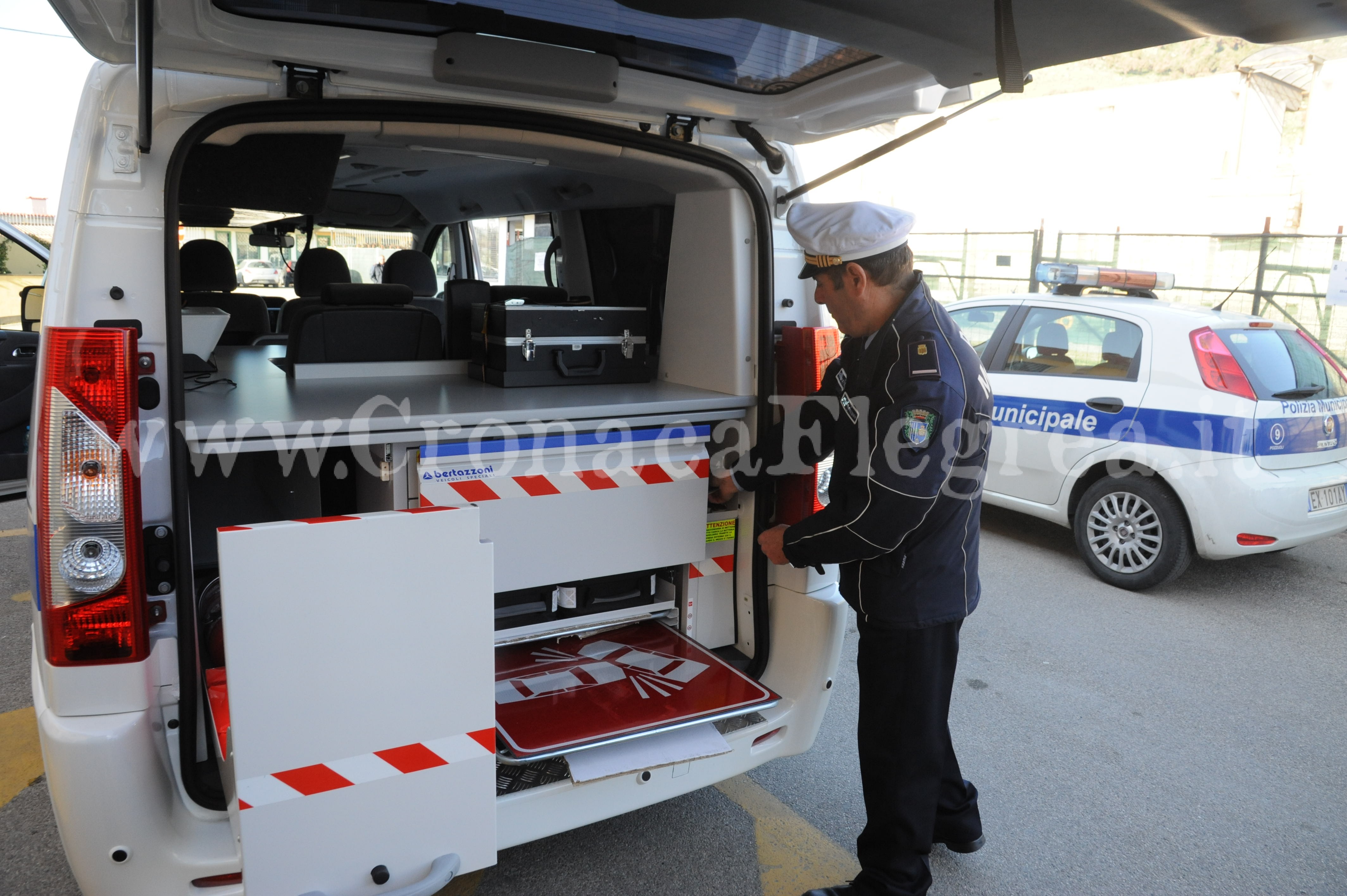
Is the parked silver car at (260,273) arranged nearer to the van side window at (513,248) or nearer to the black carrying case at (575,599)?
the van side window at (513,248)

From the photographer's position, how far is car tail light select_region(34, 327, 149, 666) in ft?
5.66

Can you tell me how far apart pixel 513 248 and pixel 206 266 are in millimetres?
1769

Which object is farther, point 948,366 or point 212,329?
point 212,329

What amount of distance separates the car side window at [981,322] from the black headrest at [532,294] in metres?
3.34

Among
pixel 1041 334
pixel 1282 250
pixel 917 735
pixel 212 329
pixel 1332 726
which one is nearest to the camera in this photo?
pixel 917 735

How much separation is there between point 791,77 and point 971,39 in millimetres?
621

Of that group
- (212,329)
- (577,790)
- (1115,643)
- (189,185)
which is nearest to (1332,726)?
(1115,643)

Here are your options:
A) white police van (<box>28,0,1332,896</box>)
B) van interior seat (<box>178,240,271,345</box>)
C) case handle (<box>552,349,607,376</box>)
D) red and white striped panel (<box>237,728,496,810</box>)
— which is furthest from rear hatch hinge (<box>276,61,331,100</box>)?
van interior seat (<box>178,240,271,345</box>)

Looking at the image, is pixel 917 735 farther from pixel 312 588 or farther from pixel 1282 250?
pixel 1282 250

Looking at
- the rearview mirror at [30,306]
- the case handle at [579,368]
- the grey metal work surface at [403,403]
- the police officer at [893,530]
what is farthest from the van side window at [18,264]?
the police officer at [893,530]

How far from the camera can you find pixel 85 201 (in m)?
1.78

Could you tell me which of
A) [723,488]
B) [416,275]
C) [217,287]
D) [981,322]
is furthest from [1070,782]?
[416,275]

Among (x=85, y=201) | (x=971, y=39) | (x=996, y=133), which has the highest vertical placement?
(x=996, y=133)

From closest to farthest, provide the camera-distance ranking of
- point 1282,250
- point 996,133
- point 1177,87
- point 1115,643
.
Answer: point 1115,643
point 1282,250
point 1177,87
point 996,133
